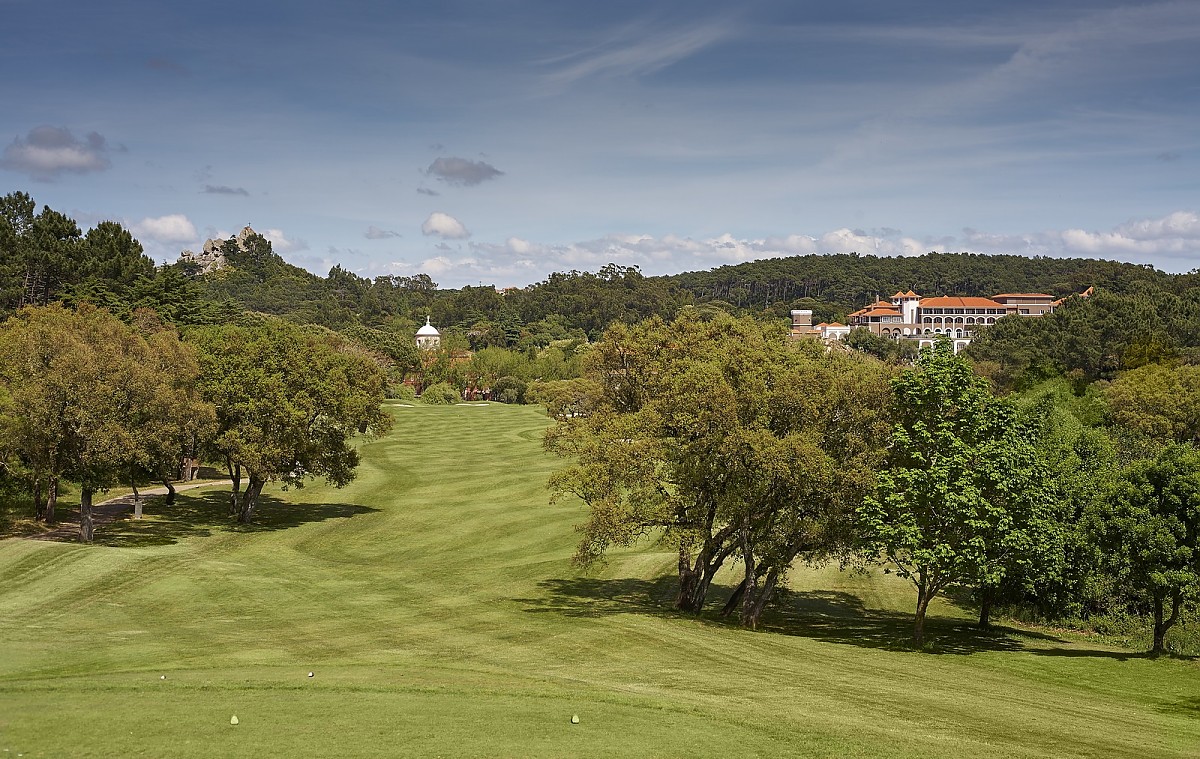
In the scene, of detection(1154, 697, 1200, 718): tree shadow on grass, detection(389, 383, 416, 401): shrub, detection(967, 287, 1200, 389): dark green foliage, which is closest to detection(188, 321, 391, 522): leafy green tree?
detection(1154, 697, 1200, 718): tree shadow on grass

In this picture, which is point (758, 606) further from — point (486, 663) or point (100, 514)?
point (100, 514)

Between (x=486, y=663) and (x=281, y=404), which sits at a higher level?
(x=281, y=404)

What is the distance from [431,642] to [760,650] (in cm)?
1092

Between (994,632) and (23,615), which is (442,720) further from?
(994,632)

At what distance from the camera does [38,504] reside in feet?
177

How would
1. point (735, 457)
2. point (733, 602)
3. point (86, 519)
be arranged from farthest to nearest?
point (86, 519), point (733, 602), point (735, 457)

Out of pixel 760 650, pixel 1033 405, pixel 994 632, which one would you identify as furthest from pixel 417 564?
pixel 1033 405

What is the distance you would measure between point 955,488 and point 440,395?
14249 cm

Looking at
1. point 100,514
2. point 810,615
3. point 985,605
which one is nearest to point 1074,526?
point 985,605

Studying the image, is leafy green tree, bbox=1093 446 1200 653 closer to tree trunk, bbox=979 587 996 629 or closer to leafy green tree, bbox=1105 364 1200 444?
tree trunk, bbox=979 587 996 629

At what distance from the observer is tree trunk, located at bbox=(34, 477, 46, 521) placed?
52.8 m

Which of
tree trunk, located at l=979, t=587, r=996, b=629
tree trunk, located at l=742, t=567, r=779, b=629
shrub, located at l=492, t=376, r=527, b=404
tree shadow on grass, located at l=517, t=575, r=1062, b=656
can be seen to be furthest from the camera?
shrub, located at l=492, t=376, r=527, b=404

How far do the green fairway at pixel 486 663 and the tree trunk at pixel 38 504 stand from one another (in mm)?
4080

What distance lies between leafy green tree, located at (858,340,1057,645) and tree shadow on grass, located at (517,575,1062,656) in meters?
2.58
